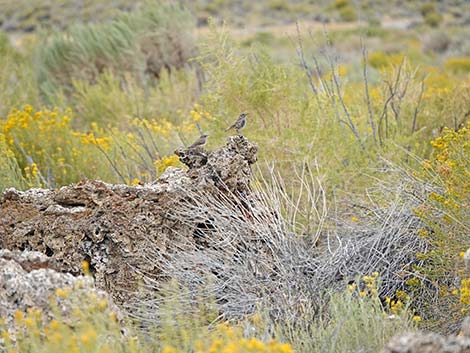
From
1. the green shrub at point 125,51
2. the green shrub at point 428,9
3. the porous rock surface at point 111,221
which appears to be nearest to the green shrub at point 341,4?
the green shrub at point 428,9

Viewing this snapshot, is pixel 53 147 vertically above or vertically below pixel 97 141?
below

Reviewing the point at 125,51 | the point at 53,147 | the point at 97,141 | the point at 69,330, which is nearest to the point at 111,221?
the point at 69,330

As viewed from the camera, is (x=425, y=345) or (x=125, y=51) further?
(x=125, y=51)

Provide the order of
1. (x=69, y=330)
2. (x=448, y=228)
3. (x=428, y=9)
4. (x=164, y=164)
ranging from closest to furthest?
(x=69, y=330), (x=448, y=228), (x=164, y=164), (x=428, y=9)

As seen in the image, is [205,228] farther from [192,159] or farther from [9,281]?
[9,281]

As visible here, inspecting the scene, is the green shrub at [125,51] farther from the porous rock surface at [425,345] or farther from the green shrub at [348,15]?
the green shrub at [348,15]

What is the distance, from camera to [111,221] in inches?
160

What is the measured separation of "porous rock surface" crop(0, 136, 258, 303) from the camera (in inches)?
159

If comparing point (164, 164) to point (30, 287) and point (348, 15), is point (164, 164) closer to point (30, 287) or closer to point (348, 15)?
point (30, 287)

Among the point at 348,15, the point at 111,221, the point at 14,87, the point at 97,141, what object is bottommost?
the point at 348,15

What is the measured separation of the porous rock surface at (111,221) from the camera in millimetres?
4035

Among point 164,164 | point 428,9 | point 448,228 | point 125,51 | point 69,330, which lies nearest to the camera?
point 69,330

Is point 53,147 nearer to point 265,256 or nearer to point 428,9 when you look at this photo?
point 265,256

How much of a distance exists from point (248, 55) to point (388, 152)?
167 centimetres
